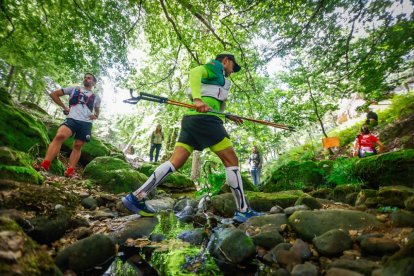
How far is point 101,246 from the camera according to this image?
2.35 m

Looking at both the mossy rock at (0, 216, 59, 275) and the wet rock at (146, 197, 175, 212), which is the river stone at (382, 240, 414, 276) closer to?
the mossy rock at (0, 216, 59, 275)

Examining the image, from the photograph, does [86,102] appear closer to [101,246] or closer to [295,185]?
[101,246]

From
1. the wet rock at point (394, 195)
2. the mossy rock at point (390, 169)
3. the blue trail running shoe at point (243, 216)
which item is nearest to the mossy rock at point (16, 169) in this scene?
the blue trail running shoe at point (243, 216)

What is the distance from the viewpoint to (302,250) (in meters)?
2.34

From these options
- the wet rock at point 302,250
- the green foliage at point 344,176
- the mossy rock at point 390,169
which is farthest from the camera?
the green foliage at point 344,176

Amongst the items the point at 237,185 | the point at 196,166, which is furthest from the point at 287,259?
the point at 196,166

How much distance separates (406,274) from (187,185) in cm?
819

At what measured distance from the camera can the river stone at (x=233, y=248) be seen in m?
2.39

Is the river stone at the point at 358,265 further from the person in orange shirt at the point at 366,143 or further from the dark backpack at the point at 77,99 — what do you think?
the person in orange shirt at the point at 366,143

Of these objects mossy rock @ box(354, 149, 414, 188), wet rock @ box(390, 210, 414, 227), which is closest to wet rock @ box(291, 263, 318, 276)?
wet rock @ box(390, 210, 414, 227)

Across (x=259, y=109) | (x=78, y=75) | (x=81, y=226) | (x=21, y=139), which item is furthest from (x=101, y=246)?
(x=78, y=75)

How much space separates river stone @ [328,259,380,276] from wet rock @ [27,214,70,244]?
2.80 metres

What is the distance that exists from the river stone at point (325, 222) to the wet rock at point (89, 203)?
354 centimetres

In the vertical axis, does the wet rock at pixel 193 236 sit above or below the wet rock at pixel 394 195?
below
